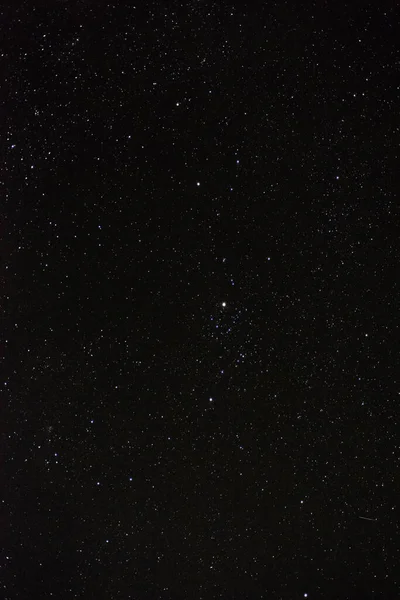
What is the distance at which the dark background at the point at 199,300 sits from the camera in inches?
15.1

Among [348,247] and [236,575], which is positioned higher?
[348,247]

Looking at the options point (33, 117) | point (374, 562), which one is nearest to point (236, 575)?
point (374, 562)

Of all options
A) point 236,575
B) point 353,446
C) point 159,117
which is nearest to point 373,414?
point 353,446

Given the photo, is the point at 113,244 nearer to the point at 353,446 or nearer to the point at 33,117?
the point at 33,117

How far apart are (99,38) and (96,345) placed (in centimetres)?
20

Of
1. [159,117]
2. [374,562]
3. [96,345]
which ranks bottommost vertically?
[374,562]

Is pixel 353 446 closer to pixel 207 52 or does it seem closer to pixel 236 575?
pixel 236 575

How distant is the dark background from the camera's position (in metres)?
0.38

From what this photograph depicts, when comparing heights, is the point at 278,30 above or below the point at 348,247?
above

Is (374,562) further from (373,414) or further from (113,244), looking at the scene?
(113,244)

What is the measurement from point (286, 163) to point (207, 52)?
9cm

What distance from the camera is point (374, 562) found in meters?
0.42

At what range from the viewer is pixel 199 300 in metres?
0.39

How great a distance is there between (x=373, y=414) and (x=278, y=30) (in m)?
0.26
